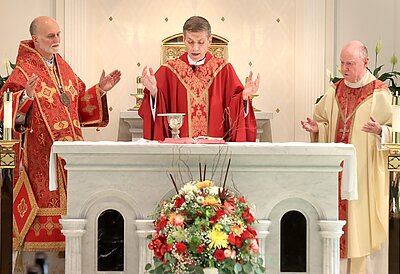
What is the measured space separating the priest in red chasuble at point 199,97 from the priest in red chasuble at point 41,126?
47 centimetres

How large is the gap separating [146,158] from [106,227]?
20.8 inches

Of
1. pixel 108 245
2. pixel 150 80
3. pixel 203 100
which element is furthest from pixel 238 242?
pixel 203 100

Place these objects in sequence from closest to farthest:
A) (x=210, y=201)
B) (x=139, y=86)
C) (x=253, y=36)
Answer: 1. (x=210, y=201)
2. (x=139, y=86)
3. (x=253, y=36)

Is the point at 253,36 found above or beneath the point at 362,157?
above

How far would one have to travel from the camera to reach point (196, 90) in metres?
6.27

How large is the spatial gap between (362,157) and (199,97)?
4.59 feet

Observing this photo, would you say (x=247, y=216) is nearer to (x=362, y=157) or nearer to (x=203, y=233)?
(x=203, y=233)

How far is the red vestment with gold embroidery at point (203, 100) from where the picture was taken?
608 centimetres

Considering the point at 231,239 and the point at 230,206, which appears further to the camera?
the point at 230,206

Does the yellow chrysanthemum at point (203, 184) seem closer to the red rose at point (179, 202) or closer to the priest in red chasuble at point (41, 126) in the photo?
the red rose at point (179, 202)

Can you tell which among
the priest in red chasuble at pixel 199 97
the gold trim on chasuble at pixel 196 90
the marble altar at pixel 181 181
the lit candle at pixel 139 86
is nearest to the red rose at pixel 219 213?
the marble altar at pixel 181 181

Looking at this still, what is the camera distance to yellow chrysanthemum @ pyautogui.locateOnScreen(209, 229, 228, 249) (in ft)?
14.4

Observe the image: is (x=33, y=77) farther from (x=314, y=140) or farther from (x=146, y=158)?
(x=314, y=140)

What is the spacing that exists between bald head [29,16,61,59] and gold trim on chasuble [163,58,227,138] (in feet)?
3.00
